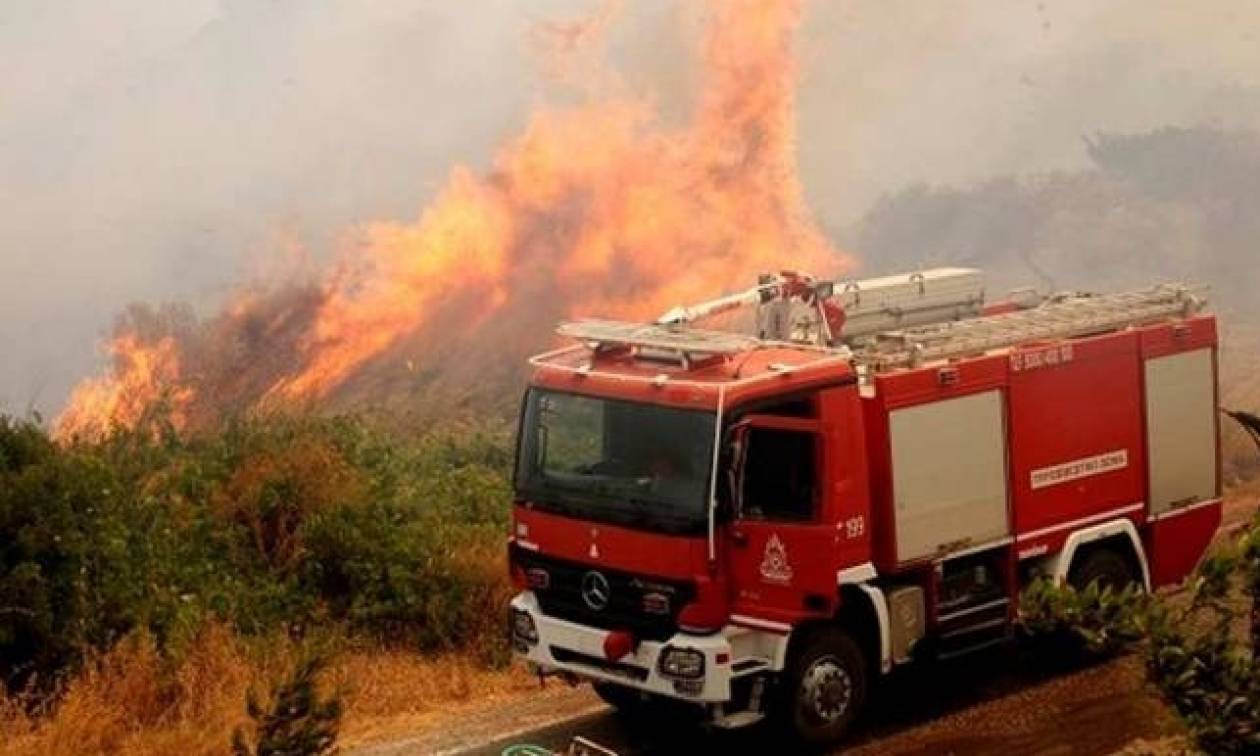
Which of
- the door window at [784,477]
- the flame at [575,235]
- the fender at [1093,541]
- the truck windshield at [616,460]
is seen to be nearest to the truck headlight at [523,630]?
the truck windshield at [616,460]

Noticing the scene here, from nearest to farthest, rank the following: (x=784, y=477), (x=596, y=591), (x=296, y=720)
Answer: (x=296, y=720) → (x=784, y=477) → (x=596, y=591)

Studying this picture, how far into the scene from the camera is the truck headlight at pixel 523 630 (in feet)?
37.8

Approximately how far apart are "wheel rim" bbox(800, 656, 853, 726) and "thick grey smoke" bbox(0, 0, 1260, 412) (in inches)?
750

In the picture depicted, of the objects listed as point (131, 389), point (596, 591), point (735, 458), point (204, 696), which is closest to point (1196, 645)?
point (735, 458)

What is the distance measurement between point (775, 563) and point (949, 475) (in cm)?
169

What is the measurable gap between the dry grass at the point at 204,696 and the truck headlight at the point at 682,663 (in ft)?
7.04

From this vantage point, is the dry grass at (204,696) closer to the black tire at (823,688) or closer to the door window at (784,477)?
the black tire at (823,688)

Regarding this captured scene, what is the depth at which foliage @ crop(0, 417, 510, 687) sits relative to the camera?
1256 cm

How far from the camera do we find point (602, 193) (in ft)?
95.8

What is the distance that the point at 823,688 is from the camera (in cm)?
1120

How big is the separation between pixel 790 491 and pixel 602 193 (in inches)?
737


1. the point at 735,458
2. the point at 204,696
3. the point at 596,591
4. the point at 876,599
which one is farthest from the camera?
the point at 204,696

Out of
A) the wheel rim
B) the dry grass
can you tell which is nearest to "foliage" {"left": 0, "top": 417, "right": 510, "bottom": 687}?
the dry grass

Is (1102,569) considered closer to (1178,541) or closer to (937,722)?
(1178,541)
